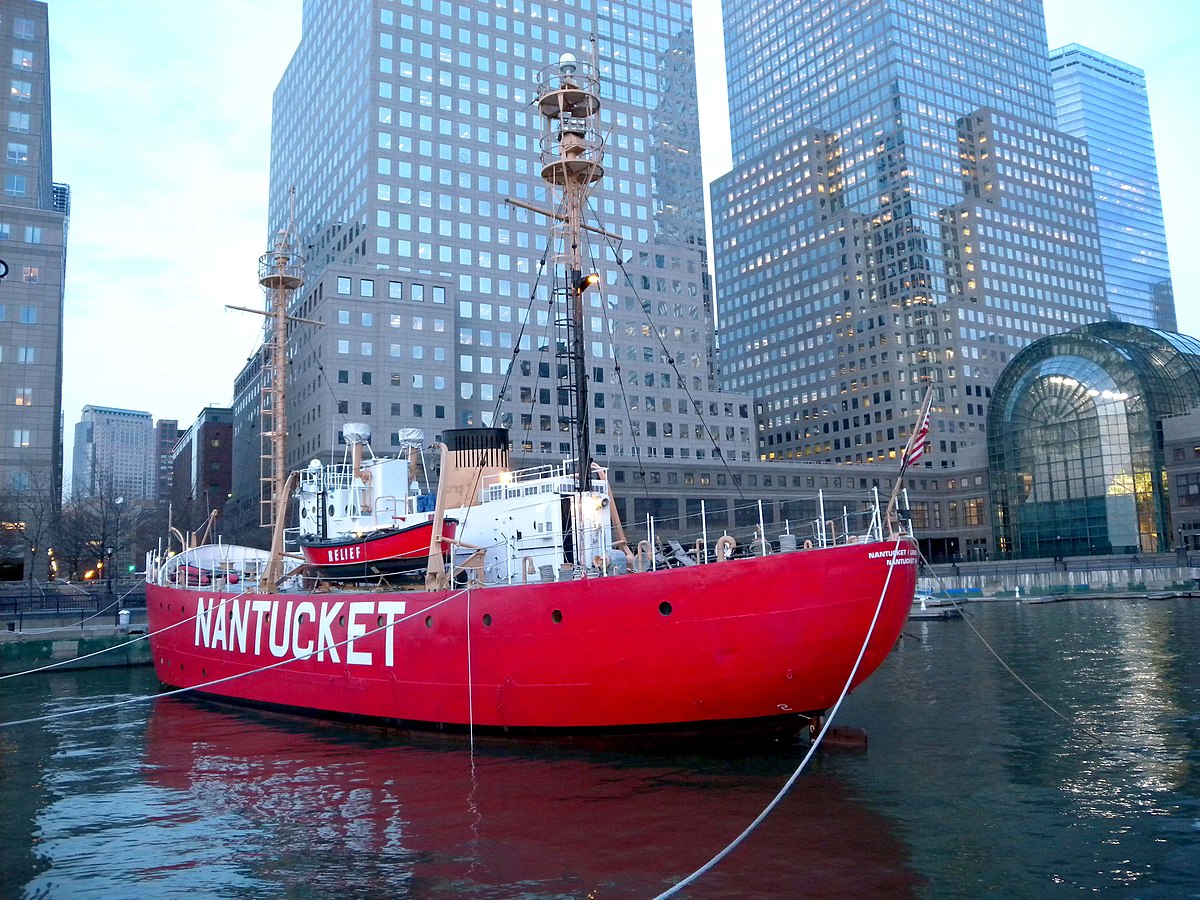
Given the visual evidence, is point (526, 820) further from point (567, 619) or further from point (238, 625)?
point (238, 625)

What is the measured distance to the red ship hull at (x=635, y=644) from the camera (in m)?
15.9

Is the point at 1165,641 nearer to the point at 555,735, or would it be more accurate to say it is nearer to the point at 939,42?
the point at 555,735

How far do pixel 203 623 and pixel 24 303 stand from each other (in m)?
61.0

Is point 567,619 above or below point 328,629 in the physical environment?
above

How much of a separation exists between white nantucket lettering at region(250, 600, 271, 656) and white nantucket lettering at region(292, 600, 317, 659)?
156cm

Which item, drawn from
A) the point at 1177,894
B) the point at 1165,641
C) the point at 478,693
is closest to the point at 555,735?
the point at 478,693

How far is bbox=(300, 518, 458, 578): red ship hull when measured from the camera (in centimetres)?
2175

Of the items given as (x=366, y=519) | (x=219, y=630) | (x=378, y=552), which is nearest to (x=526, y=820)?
(x=378, y=552)

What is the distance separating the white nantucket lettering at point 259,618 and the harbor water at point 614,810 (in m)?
1.91

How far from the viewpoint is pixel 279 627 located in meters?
23.4

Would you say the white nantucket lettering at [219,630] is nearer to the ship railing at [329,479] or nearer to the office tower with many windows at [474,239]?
the ship railing at [329,479]

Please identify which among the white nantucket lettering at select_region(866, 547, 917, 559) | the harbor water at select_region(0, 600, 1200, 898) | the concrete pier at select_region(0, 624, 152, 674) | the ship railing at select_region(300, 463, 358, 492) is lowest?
the harbor water at select_region(0, 600, 1200, 898)

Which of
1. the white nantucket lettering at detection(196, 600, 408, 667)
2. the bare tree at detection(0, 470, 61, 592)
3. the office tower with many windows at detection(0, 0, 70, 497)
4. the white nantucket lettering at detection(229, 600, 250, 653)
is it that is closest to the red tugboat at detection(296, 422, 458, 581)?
the white nantucket lettering at detection(196, 600, 408, 667)

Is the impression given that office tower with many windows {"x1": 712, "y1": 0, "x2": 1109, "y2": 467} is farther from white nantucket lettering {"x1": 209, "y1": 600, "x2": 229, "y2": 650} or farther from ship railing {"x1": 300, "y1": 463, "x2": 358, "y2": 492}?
white nantucket lettering {"x1": 209, "y1": 600, "x2": 229, "y2": 650}
